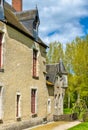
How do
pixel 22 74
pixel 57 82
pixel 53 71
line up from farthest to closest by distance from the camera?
1. pixel 53 71
2. pixel 57 82
3. pixel 22 74

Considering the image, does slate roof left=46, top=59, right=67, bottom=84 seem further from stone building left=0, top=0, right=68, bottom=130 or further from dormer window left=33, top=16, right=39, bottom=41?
dormer window left=33, top=16, right=39, bottom=41

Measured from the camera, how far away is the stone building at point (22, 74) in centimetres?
1998

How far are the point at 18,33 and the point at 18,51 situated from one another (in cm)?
136

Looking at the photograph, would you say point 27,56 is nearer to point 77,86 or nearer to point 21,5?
point 21,5

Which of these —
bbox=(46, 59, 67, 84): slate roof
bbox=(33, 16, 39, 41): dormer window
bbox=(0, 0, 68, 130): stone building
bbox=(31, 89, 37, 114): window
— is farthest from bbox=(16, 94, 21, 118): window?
bbox=(46, 59, 67, 84): slate roof

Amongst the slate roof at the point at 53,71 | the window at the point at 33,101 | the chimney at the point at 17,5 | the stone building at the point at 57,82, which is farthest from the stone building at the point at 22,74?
the chimney at the point at 17,5

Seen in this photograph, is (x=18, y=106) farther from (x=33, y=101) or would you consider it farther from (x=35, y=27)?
(x=35, y=27)

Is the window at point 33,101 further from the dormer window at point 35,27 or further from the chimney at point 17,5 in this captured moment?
the chimney at point 17,5

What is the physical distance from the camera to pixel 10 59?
20828 millimetres

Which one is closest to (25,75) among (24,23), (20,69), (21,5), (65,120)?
(20,69)

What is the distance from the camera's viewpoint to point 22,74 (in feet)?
75.4

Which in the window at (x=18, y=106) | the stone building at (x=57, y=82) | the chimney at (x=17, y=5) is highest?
the chimney at (x=17, y=5)

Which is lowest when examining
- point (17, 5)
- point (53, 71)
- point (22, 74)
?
point (22, 74)

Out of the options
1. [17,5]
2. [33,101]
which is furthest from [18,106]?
[17,5]
